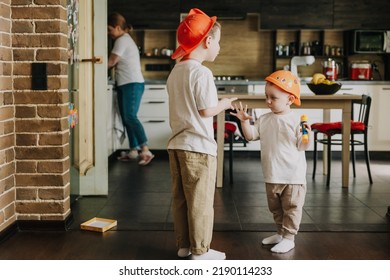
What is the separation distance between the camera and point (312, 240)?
2.85 m

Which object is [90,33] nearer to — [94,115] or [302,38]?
[94,115]

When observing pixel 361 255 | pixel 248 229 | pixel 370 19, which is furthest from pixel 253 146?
pixel 361 255

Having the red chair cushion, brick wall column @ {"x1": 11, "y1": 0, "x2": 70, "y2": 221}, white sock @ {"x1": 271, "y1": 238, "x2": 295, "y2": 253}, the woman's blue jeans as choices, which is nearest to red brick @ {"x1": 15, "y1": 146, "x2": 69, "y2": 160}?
brick wall column @ {"x1": 11, "y1": 0, "x2": 70, "y2": 221}

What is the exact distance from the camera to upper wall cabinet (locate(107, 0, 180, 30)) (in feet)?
21.8

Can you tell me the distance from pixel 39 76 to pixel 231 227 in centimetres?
135

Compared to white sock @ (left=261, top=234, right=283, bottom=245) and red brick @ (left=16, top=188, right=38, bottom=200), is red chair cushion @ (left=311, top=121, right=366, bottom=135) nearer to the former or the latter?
white sock @ (left=261, top=234, right=283, bottom=245)

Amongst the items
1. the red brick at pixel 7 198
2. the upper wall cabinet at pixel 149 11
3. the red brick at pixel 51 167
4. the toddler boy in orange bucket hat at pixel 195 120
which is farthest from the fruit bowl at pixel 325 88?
the upper wall cabinet at pixel 149 11

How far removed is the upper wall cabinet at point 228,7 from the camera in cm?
662

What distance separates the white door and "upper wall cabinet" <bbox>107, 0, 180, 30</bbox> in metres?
2.92

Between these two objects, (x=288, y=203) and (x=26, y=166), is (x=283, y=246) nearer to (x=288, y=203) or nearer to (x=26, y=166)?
(x=288, y=203)

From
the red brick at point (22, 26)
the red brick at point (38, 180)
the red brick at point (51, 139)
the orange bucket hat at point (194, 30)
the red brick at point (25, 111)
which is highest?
the red brick at point (22, 26)

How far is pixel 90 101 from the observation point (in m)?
3.84

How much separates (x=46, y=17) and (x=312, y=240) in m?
1.83

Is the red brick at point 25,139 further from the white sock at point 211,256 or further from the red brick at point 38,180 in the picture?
the white sock at point 211,256
